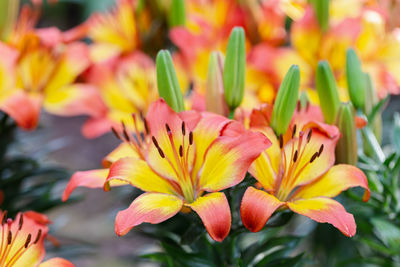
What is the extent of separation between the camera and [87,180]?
0.41m

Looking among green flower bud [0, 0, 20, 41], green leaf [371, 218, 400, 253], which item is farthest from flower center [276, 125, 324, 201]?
green flower bud [0, 0, 20, 41]

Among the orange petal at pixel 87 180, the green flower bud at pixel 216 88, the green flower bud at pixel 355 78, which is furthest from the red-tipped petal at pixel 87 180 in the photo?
the green flower bud at pixel 355 78

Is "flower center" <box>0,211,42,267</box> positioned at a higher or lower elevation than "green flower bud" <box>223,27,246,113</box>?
lower

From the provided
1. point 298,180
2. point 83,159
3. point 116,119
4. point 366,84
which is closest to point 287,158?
point 298,180

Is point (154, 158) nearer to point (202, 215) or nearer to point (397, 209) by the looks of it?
point (202, 215)

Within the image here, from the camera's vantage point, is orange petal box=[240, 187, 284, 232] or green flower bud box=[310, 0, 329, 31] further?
green flower bud box=[310, 0, 329, 31]

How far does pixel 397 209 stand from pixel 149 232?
10.2 inches

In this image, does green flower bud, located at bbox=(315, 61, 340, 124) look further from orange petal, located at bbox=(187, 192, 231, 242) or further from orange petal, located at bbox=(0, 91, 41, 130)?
orange petal, located at bbox=(0, 91, 41, 130)

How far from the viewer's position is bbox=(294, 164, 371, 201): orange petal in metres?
0.40

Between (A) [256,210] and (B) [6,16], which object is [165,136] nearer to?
(A) [256,210]

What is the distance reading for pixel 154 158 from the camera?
0.41 metres

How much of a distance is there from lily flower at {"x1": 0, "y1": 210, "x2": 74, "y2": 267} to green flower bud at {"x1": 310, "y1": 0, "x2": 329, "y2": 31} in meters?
0.41

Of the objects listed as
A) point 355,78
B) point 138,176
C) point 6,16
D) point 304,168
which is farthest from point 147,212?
point 6,16

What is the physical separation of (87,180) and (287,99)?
179mm
